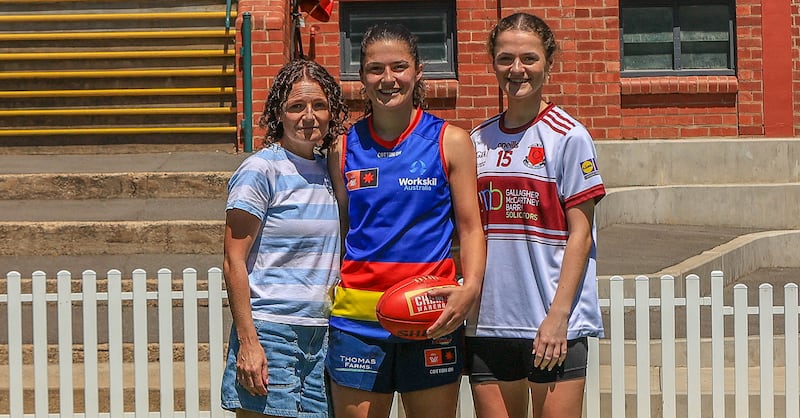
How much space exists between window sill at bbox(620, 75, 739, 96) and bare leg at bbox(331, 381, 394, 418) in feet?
34.5

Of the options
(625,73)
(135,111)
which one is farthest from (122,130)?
(625,73)

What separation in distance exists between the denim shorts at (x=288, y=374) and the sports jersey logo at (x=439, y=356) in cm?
36

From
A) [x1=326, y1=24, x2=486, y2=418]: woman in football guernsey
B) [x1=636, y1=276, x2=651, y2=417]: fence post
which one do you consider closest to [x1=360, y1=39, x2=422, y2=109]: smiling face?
Result: [x1=326, y1=24, x2=486, y2=418]: woman in football guernsey

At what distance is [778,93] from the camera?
1418 centimetres

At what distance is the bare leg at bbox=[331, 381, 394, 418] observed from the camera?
4.02 meters

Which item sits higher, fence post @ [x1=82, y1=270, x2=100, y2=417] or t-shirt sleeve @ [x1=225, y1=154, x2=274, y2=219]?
t-shirt sleeve @ [x1=225, y1=154, x2=274, y2=219]

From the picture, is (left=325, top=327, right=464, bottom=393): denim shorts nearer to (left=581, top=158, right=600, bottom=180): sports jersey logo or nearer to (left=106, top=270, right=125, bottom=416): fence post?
(left=581, top=158, right=600, bottom=180): sports jersey logo

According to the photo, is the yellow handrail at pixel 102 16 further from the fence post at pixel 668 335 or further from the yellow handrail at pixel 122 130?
the fence post at pixel 668 335

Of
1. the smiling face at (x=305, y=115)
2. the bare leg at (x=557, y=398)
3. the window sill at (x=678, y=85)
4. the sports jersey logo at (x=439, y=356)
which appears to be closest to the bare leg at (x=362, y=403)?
the sports jersey logo at (x=439, y=356)

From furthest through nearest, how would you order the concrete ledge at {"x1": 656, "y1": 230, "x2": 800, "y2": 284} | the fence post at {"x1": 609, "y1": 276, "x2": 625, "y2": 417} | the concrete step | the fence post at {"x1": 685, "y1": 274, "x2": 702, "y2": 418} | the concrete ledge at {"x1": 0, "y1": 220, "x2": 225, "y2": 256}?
the concrete ledge at {"x1": 656, "y1": 230, "x2": 800, "y2": 284}
the concrete ledge at {"x1": 0, "y1": 220, "x2": 225, "y2": 256}
the concrete step
the fence post at {"x1": 685, "y1": 274, "x2": 702, "y2": 418}
the fence post at {"x1": 609, "y1": 276, "x2": 625, "y2": 417}

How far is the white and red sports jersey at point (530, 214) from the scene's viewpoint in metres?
3.98

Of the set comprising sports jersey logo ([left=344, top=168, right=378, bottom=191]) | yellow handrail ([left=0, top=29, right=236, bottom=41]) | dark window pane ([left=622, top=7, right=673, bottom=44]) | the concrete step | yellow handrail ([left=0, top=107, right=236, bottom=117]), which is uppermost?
dark window pane ([left=622, top=7, right=673, bottom=44])

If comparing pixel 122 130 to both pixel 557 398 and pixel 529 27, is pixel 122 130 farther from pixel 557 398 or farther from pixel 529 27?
pixel 557 398

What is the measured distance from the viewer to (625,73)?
1426 cm
